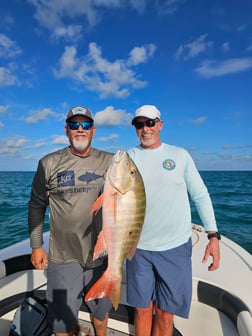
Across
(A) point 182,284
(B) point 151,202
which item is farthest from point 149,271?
(B) point 151,202

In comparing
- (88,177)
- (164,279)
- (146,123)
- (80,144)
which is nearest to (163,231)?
(164,279)

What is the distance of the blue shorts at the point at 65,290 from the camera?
240 centimetres

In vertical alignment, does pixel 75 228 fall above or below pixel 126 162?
below

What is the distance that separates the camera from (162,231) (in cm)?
229

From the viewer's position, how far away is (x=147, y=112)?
238 centimetres

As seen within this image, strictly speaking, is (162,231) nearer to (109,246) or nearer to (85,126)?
(109,246)

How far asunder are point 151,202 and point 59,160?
985mm

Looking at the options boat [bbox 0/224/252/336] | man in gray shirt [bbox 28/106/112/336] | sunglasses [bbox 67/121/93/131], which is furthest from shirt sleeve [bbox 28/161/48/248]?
boat [bbox 0/224/252/336]

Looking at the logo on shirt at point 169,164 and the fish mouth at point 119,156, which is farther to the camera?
the logo on shirt at point 169,164

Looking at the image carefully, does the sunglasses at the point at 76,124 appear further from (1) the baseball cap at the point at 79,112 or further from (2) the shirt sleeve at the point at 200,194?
(2) the shirt sleeve at the point at 200,194

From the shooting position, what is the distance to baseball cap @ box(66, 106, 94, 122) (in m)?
2.36

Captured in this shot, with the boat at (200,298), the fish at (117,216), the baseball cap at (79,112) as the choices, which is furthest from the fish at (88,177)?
the boat at (200,298)

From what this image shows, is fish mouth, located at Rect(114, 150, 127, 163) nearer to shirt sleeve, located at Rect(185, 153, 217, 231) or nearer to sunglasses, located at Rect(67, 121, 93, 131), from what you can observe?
sunglasses, located at Rect(67, 121, 93, 131)

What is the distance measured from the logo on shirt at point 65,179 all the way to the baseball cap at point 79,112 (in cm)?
51
